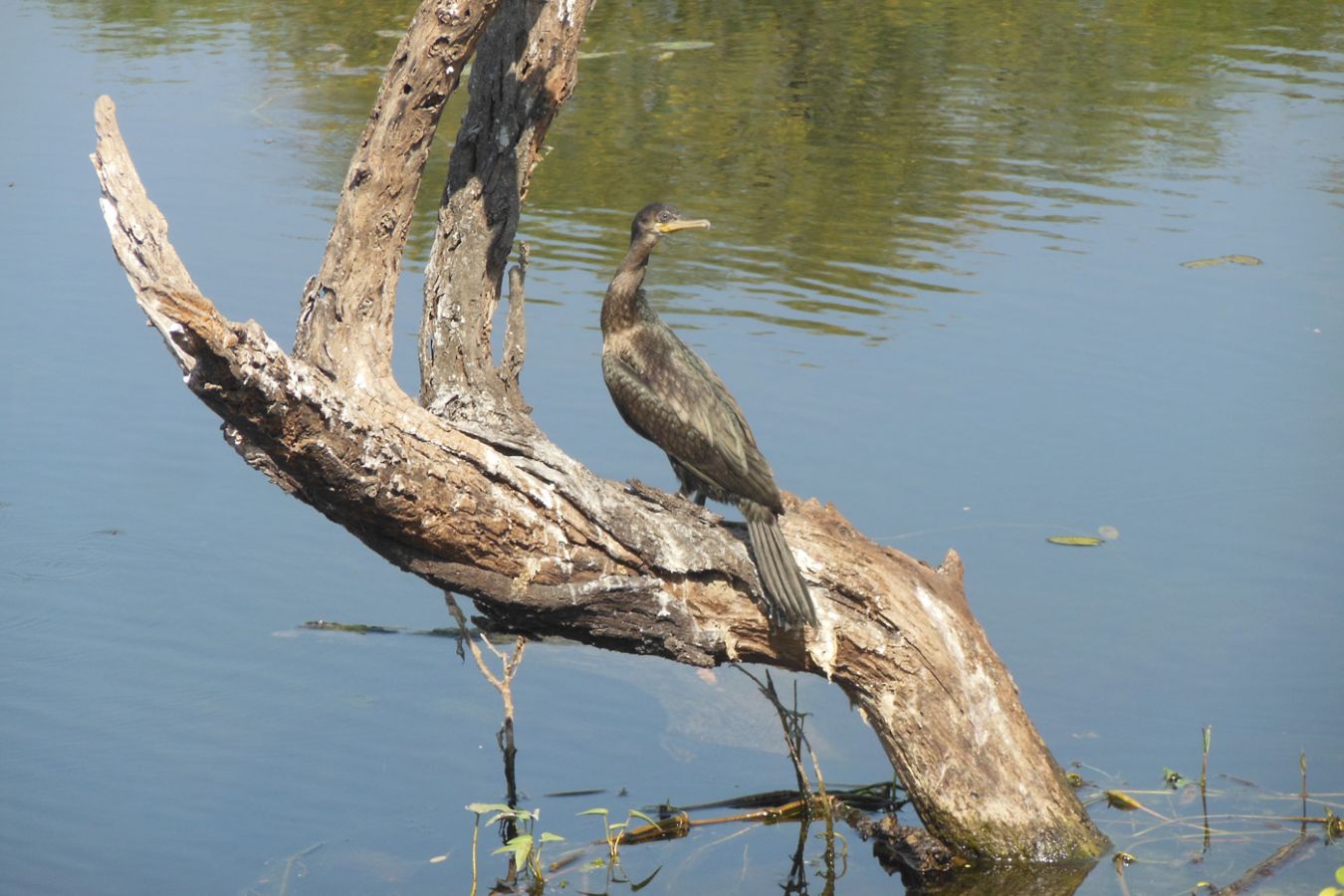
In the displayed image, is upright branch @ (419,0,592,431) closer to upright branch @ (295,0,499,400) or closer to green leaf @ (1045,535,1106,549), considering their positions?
upright branch @ (295,0,499,400)

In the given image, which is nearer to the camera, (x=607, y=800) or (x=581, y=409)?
(x=607, y=800)

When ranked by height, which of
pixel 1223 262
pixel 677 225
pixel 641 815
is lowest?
pixel 641 815

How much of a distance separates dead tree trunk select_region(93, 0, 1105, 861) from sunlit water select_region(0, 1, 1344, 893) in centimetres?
52

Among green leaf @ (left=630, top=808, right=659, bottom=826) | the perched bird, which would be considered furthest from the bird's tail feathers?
green leaf @ (left=630, top=808, right=659, bottom=826)

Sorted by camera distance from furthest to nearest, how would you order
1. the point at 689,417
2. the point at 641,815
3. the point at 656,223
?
the point at 656,223, the point at 689,417, the point at 641,815

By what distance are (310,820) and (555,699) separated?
1.02m

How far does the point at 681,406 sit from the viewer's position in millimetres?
4906

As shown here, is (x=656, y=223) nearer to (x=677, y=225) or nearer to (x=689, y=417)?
(x=677, y=225)

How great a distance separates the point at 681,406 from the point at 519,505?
1.07 m

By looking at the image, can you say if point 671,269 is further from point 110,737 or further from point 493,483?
point 493,483

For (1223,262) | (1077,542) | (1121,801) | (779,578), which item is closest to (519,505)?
(779,578)

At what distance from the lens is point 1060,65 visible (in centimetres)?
1443

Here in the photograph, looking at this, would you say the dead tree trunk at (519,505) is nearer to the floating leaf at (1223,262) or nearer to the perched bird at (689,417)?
the perched bird at (689,417)

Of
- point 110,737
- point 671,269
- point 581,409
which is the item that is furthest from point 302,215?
point 110,737
